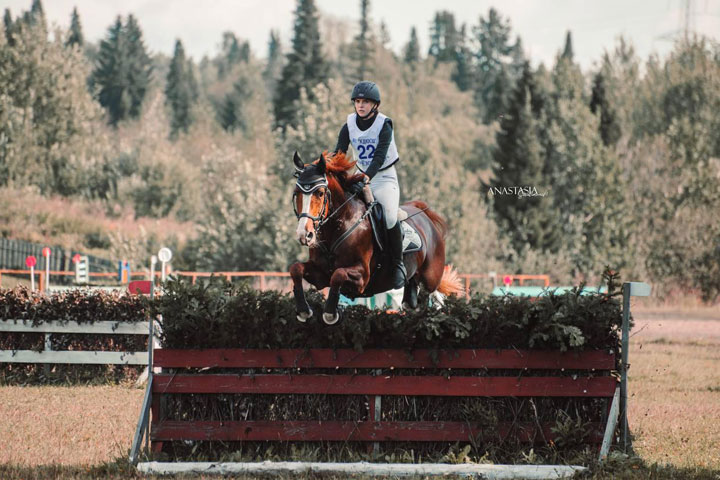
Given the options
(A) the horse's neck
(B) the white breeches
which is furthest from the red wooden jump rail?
(B) the white breeches

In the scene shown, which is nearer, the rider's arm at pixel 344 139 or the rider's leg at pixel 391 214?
the rider's arm at pixel 344 139

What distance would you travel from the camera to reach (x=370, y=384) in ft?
21.1

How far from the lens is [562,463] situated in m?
6.29

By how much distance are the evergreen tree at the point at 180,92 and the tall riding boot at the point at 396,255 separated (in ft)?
280

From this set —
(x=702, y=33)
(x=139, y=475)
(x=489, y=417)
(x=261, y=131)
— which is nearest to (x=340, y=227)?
(x=489, y=417)

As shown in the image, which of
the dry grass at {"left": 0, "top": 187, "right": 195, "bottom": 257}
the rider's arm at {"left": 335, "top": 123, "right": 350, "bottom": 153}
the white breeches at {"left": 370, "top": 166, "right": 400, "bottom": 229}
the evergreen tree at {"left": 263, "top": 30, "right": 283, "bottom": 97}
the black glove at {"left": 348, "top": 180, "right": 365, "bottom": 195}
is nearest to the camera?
the black glove at {"left": 348, "top": 180, "right": 365, "bottom": 195}

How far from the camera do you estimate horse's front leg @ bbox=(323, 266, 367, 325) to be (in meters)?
6.47

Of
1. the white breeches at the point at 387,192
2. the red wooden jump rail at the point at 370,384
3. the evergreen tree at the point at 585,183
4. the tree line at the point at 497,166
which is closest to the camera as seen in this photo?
the red wooden jump rail at the point at 370,384

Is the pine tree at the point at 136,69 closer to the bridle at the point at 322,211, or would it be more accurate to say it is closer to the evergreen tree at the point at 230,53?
the evergreen tree at the point at 230,53

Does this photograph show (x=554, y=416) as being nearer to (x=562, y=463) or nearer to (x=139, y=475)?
(x=562, y=463)

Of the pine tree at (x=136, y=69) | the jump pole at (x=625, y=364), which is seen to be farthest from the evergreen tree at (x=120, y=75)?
the jump pole at (x=625, y=364)

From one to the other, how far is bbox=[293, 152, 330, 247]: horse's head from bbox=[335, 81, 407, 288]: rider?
71 centimetres

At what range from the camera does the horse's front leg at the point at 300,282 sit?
21.5 ft

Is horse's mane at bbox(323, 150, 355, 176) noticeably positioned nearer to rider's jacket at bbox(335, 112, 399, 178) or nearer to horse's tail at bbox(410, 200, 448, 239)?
rider's jacket at bbox(335, 112, 399, 178)
